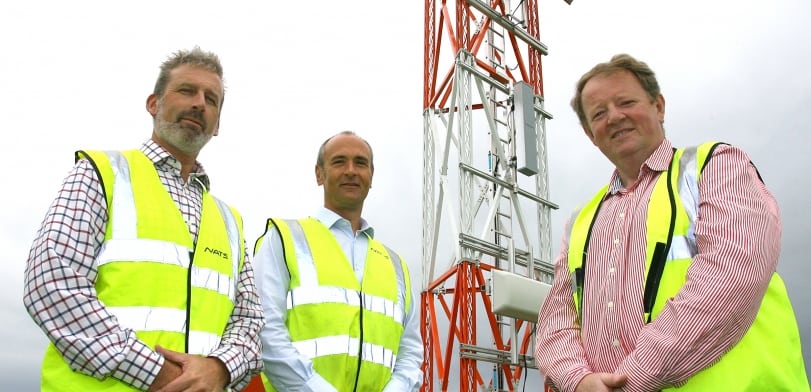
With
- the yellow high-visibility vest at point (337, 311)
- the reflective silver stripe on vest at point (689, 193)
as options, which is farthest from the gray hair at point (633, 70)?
the yellow high-visibility vest at point (337, 311)

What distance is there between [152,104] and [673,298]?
1.92 metres

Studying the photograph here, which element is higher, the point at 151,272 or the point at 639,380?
the point at 151,272

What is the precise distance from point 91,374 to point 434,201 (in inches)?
290

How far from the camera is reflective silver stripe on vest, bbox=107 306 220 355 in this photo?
2066mm

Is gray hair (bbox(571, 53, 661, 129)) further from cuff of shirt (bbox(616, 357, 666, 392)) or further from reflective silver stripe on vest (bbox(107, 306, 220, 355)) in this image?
reflective silver stripe on vest (bbox(107, 306, 220, 355))

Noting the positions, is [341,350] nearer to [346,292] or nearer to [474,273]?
[346,292]

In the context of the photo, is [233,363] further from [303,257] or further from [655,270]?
[655,270]

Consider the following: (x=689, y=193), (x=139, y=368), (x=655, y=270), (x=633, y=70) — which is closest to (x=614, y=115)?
(x=633, y=70)

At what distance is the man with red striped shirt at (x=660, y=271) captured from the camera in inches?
76.5

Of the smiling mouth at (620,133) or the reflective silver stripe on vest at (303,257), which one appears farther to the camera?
the reflective silver stripe on vest at (303,257)

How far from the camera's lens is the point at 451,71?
9523mm

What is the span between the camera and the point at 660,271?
→ 6.99ft

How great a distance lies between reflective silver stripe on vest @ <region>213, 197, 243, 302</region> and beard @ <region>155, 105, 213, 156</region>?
0.90 ft

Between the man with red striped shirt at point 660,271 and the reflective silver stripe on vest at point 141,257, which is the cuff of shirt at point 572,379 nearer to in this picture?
the man with red striped shirt at point 660,271
